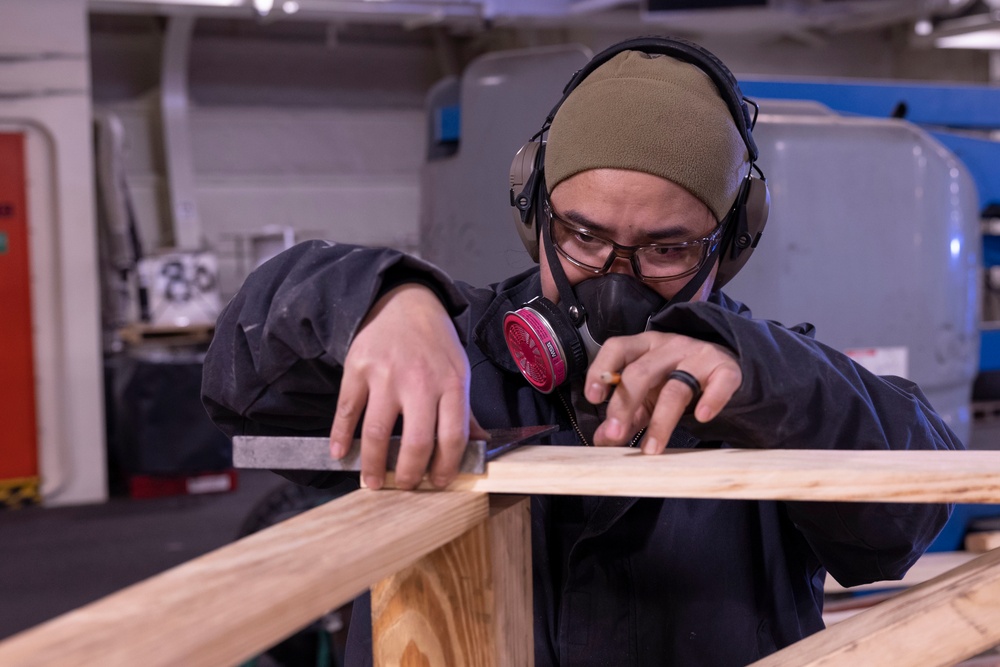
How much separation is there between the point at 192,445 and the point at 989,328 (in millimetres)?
5131

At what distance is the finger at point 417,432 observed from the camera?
0.92 m

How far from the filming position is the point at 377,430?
3.02 ft

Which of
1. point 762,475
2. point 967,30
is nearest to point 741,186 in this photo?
point 762,475

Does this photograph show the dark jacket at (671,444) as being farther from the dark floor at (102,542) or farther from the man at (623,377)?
the dark floor at (102,542)

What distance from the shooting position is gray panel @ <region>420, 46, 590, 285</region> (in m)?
2.67

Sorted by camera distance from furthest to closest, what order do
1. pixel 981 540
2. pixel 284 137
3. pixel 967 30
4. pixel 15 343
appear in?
pixel 284 137, pixel 967 30, pixel 15 343, pixel 981 540

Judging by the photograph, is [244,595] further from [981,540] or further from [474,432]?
[981,540]

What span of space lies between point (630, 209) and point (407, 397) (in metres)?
0.49

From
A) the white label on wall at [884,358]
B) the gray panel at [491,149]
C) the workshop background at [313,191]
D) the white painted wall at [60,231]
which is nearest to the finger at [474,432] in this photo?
the workshop background at [313,191]

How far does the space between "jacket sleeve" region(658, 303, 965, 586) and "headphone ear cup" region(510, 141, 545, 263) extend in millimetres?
486

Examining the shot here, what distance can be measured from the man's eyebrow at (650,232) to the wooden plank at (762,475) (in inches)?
15.2

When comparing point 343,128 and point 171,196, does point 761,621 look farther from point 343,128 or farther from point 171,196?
point 343,128

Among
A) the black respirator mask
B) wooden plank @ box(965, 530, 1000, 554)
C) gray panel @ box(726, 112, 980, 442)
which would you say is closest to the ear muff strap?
the black respirator mask

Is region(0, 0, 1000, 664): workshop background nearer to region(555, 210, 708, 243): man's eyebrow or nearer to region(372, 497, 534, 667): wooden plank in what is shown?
region(555, 210, 708, 243): man's eyebrow
